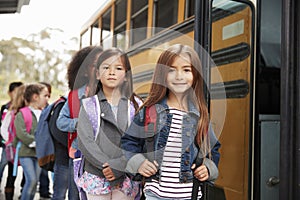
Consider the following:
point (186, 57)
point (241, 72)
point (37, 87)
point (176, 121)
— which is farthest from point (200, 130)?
point (37, 87)

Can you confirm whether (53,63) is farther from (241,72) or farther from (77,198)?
(241,72)

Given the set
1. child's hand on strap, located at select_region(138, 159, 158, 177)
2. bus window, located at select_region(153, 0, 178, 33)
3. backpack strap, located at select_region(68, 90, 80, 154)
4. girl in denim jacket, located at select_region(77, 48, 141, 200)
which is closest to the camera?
child's hand on strap, located at select_region(138, 159, 158, 177)

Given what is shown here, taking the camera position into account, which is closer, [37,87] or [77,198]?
[77,198]

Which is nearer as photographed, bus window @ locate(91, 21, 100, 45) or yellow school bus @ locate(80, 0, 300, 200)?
yellow school bus @ locate(80, 0, 300, 200)

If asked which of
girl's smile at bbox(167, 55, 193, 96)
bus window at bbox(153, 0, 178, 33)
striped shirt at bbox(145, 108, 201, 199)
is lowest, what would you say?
striped shirt at bbox(145, 108, 201, 199)

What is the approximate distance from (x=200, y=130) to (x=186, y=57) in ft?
0.68

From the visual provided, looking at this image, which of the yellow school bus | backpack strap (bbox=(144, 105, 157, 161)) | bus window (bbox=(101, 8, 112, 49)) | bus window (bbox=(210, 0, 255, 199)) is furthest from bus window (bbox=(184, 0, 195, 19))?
backpack strap (bbox=(144, 105, 157, 161))

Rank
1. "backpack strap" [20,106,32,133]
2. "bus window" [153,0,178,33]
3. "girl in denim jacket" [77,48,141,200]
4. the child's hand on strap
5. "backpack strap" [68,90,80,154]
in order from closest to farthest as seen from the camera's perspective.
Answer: the child's hand on strap, "girl in denim jacket" [77,48,141,200], "backpack strap" [68,90,80,154], "bus window" [153,0,178,33], "backpack strap" [20,106,32,133]

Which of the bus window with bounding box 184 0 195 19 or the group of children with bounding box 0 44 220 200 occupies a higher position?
the bus window with bounding box 184 0 195 19

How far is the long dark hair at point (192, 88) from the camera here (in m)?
1.12

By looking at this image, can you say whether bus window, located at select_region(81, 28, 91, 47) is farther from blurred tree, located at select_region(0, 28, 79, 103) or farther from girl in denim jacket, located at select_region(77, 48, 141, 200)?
girl in denim jacket, located at select_region(77, 48, 141, 200)

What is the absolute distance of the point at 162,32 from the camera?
5.35 ft

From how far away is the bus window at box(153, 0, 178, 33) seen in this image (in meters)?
1.71

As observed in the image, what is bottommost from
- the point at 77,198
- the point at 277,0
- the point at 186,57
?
the point at 77,198
